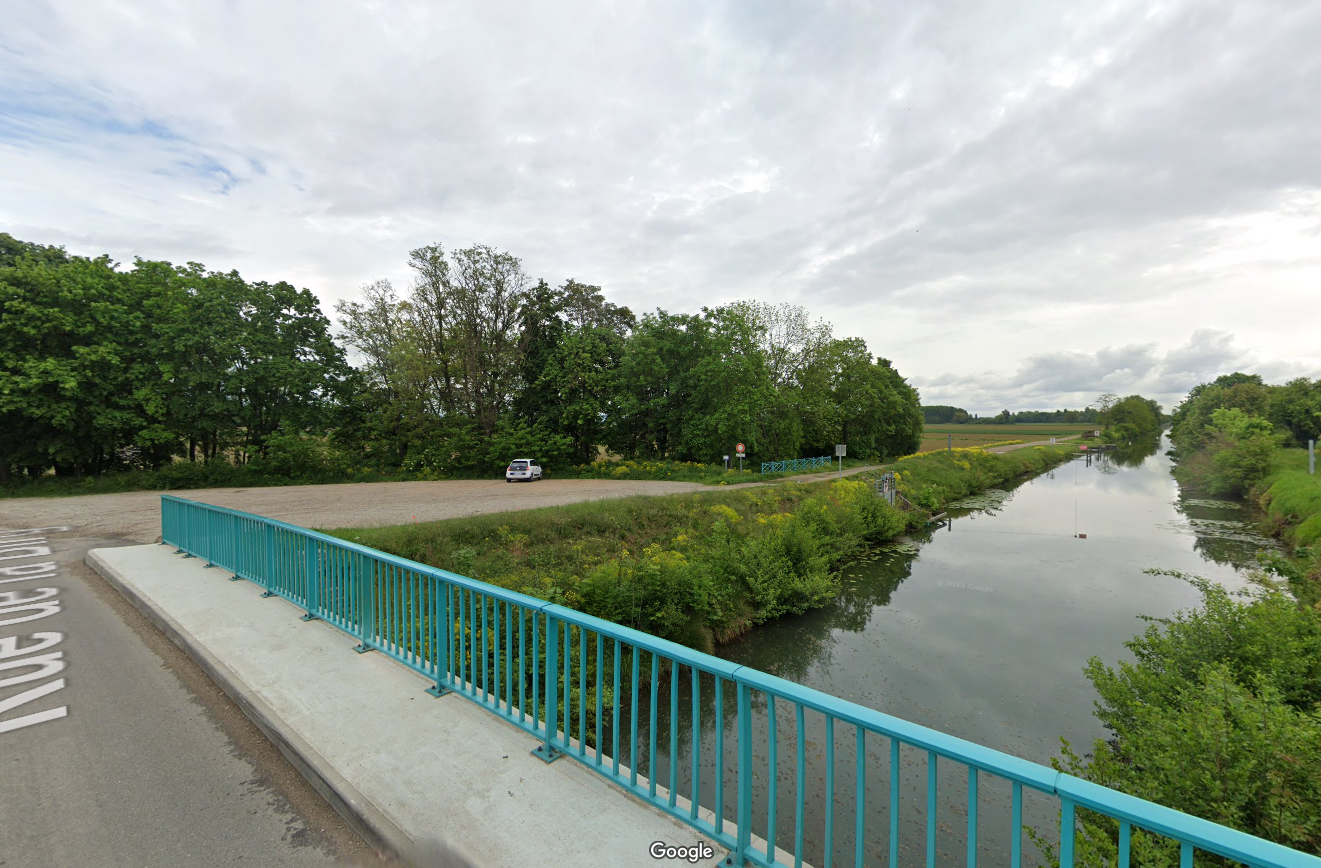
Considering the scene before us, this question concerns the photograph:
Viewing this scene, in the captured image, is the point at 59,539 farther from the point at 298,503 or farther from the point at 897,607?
the point at 897,607

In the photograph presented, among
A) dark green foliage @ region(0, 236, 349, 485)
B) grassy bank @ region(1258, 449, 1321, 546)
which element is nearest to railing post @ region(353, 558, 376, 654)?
grassy bank @ region(1258, 449, 1321, 546)

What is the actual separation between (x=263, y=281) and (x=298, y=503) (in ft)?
48.7

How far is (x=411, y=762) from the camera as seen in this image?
3.19 meters

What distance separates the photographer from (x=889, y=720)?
1993mm

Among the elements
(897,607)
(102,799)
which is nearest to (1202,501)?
(897,607)

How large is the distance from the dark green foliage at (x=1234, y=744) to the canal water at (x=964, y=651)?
161 cm

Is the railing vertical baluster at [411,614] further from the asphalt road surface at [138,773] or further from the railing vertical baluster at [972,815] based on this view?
the railing vertical baluster at [972,815]

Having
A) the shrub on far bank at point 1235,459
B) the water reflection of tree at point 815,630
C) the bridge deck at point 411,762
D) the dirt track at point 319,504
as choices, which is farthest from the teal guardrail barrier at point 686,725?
the shrub on far bank at point 1235,459

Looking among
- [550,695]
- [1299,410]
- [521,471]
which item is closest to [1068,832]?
[550,695]

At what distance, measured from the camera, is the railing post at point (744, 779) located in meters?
2.39

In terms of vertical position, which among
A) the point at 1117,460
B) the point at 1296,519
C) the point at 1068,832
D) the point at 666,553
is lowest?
the point at 1117,460

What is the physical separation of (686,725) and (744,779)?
5790 mm

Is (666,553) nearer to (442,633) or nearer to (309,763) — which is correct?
(442,633)

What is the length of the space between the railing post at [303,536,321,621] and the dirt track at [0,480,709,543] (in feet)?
24.1
